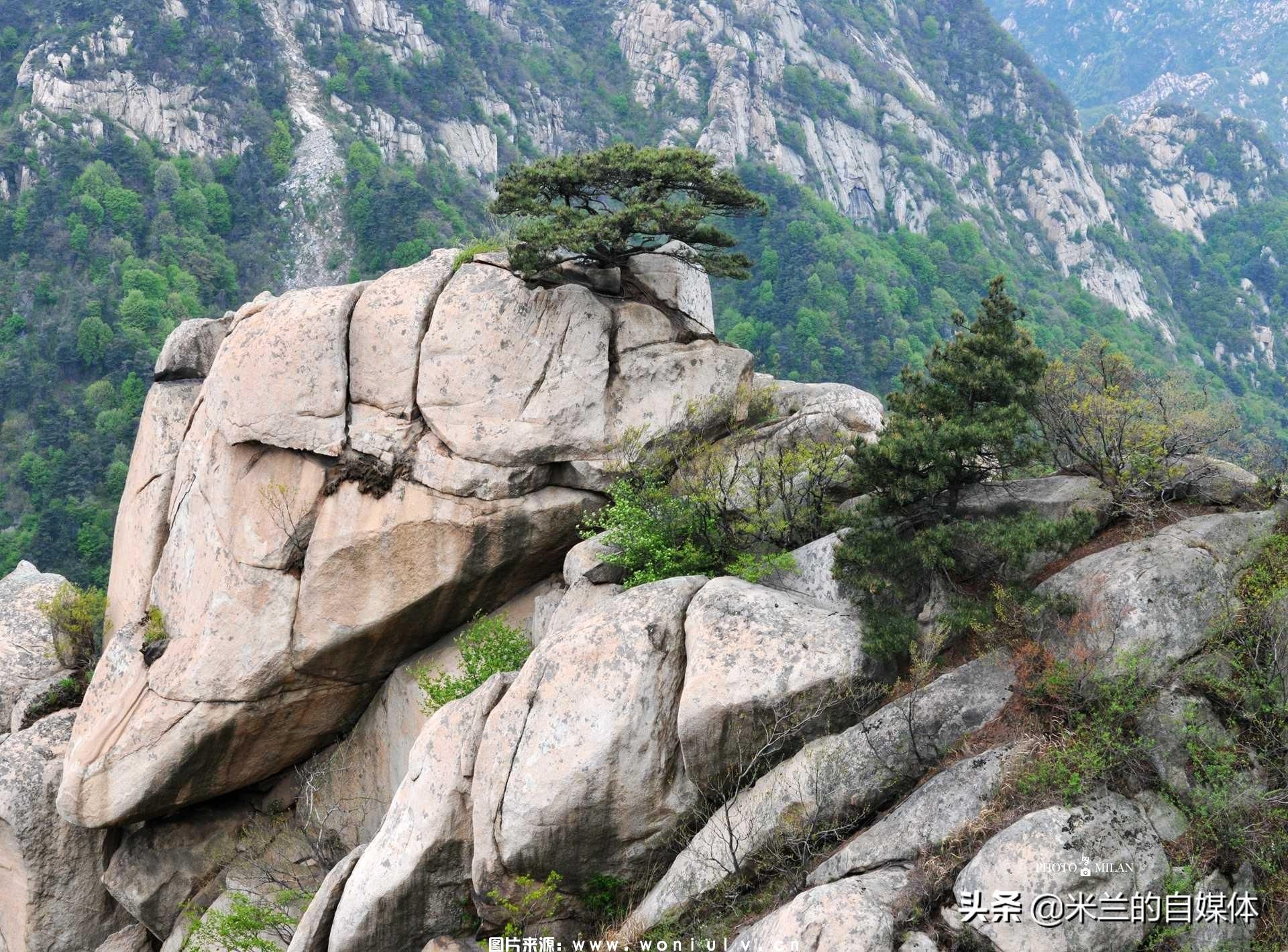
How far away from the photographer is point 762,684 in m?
14.2

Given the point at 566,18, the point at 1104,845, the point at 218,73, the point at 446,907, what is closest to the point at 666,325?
the point at 446,907

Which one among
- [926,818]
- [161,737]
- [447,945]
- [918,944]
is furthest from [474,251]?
[918,944]

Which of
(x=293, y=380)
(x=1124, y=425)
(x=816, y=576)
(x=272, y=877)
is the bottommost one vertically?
(x=272, y=877)

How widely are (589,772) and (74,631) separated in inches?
630

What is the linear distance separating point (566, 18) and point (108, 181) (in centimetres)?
8668

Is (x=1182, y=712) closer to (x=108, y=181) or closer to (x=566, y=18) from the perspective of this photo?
(x=108, y=181)

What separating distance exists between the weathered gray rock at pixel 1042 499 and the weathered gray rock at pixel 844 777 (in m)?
3.07

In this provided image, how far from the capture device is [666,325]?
2167cm

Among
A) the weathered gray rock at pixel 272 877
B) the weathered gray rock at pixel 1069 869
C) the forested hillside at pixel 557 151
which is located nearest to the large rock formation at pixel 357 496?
the weathered gray rock at pixel 272 877

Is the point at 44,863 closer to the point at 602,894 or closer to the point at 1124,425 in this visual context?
the point at 602,894

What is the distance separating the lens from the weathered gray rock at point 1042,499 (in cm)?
1573

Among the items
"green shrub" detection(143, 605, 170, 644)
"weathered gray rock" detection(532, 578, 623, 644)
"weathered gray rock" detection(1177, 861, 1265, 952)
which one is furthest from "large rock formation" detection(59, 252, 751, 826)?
"weathered gray rock" detection(1177, 861, 1265, 952)

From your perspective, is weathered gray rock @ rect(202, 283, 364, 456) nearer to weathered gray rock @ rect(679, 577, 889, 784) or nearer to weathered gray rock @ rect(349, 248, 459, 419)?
weathered gray rock @ rect(349, 248, 459, 419)

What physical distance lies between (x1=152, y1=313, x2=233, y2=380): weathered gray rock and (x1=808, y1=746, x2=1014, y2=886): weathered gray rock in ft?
62.0
